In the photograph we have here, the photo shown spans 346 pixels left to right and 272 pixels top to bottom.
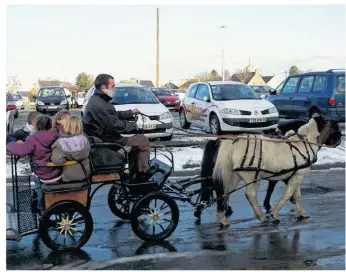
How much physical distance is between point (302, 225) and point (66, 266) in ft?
10.4

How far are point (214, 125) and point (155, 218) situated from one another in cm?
903

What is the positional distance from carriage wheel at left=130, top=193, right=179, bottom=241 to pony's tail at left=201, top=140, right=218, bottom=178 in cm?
92

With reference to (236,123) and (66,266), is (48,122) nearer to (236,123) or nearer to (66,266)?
(66,266)

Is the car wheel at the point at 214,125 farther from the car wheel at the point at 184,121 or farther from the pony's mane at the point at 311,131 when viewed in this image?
the pony's mane at the point at 311,131

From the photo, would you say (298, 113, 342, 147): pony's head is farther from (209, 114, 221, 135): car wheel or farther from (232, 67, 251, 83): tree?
(232, 67, 251, 83): tree

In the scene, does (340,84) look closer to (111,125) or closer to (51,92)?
(111,125)

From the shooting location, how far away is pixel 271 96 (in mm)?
17328

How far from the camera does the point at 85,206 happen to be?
5602 mm

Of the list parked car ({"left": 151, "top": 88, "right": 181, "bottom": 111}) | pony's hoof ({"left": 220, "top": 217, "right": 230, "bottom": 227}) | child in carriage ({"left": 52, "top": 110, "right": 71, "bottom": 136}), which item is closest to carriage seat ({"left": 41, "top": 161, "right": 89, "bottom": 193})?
child in carriage ({"left": 52, "top": 110, "right": 71, "bottom": 136})

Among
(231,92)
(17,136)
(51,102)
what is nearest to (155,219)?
(17,136)

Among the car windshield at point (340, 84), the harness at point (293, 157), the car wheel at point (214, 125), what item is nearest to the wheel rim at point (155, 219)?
the harness at point (293, 157)

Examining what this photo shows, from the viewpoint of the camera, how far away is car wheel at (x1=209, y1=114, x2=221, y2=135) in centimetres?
1456

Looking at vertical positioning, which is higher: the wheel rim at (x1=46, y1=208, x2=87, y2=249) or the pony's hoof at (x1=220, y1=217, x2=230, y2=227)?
the wheel rim at (x1=46, y1=208, x2=87, y2=249)

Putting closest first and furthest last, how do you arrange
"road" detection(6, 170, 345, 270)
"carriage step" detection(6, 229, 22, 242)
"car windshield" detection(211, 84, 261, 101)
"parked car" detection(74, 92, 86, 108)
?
"road" detection(6, 170, 345, 270) → "carriage step" detection(6, 229, 22, 242) → "car windshield" detection(211, 84, 261, 101) → "parked car" detection(74, 92, 86, 108)
